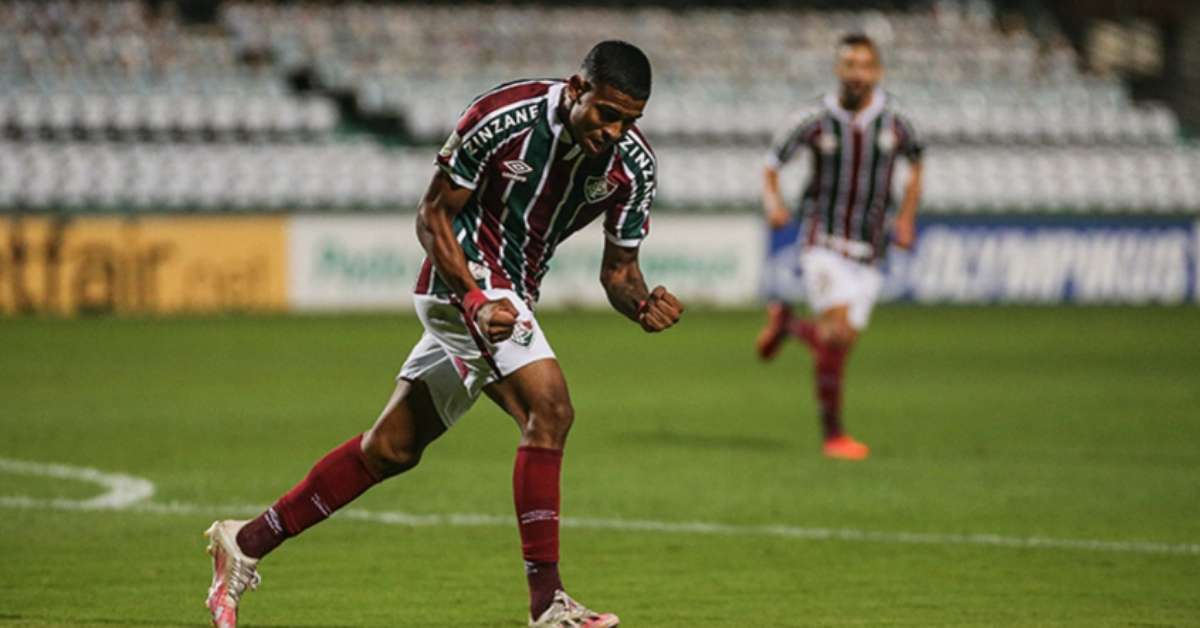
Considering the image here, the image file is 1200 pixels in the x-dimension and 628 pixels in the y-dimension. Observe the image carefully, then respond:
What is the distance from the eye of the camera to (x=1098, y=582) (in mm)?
7145

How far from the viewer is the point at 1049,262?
83.5ft

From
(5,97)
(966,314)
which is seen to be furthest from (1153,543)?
(5,97)

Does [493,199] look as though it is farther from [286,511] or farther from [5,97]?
[5,97]

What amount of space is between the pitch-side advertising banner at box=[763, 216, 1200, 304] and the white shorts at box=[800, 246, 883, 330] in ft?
42.8

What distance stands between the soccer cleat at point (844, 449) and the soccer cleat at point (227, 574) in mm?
5581

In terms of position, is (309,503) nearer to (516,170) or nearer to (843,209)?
(516,170)

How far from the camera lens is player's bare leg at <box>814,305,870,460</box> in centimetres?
1123

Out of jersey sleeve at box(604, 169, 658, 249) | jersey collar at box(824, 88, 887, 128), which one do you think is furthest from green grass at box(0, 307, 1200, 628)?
jersey collar at box(824, 88, 887, 128)

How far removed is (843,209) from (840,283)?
0.46m

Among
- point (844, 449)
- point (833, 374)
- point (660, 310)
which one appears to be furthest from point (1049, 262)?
point (660, 310)

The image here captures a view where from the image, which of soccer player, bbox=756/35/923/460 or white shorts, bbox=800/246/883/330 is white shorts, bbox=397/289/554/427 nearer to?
soccer player, bbox=756/35/923/460

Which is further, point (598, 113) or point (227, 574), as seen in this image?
point (227, 574)

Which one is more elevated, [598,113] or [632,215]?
[598,113]

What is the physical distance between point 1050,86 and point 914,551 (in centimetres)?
2416
